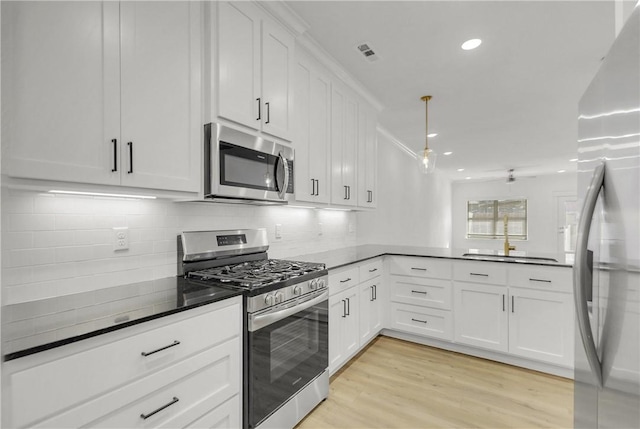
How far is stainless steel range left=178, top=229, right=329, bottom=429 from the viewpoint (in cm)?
157

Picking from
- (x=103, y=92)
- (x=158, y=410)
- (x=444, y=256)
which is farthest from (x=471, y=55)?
(x=158, y=410)

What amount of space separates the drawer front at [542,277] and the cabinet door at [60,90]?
3037 mm

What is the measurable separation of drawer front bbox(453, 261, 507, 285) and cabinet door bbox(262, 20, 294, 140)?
2069 millimetres

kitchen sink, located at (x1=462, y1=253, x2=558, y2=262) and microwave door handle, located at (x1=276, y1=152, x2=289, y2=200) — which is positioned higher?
microwave door handle, located at (x1=276, y1=152, x2=289, y2=200)

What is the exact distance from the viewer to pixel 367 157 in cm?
347

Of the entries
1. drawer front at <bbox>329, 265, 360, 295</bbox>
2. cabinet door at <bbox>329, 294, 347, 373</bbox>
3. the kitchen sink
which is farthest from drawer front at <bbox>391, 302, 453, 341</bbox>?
cabinet door at <bbox>329, 294, 347, 373</bbox>

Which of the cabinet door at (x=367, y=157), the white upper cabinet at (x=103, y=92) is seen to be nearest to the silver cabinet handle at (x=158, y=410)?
the white upper cabinet at (x=103, y=92)

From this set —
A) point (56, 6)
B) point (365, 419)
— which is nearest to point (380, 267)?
point (365, 419)

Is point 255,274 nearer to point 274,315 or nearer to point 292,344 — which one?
point 274,315

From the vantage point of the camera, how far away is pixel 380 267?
3225 millimetres

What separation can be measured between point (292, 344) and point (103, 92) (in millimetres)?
1578

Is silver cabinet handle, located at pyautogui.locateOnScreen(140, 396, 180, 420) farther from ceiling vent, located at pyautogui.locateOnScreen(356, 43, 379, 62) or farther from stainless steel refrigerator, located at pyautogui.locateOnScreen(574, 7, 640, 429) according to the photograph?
ceiling vent, located at pyautogui.locateOnScreen(356, 43, 379, 62)

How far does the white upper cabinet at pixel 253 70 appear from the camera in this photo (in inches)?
68.1

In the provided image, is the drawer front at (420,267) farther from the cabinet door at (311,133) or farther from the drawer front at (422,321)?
the cabinet door at (311,133)
